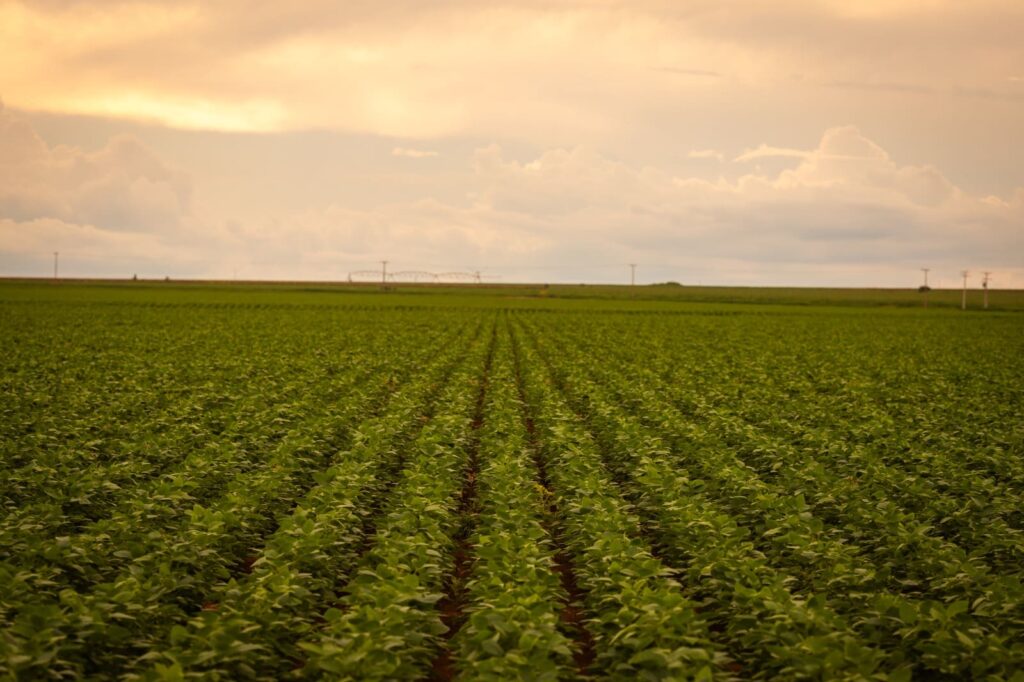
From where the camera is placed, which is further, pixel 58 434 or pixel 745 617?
pixel 58 434

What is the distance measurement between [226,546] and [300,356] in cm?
2588

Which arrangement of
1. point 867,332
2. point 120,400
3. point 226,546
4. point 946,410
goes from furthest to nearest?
point 867,332 < point 946,410 < point 120,400 < point 226,546

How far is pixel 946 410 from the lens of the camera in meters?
22.9

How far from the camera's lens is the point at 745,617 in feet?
24.6

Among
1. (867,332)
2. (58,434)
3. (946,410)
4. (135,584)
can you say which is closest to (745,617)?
(135,584)

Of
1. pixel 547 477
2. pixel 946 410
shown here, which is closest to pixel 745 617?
pixel 547 477

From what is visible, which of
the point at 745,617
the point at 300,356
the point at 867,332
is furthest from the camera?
the point at 867,332

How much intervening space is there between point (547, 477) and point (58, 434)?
10.1 metres

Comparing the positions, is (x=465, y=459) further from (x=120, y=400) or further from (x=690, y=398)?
(x=120, y=400)

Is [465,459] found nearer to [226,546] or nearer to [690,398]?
[226,546]

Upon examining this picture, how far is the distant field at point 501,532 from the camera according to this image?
673cm

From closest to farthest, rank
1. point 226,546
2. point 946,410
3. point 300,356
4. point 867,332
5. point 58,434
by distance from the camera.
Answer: point 226,546 < point 58,434 < point 946,410 < point 300,356 < point 867,332

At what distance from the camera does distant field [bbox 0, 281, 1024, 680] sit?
6.73 metres

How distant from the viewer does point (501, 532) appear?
9.53 m
